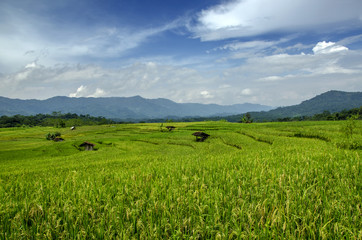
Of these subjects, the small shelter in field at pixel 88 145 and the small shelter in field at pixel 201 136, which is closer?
the small shelter in field at pixel 201 136

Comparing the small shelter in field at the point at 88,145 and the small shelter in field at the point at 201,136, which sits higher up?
the small shelter in field at the point at 201,136

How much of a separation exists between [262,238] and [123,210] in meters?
2.12

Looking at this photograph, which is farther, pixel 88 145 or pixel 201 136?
pixel 88 145

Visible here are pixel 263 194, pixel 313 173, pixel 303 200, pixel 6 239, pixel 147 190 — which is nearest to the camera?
pixel 6 239

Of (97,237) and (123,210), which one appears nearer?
(97,237)

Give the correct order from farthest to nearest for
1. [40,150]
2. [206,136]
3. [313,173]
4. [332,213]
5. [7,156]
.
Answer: [206,136] → [40,150] → [7,156] → [313,173] → [332,213]

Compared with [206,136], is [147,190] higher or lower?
higher

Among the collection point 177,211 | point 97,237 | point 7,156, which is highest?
point 177,211

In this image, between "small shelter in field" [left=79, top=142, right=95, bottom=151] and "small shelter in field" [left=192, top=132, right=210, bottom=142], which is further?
"small shelter in field" [left=79, top=142, right=95, bottom=151]

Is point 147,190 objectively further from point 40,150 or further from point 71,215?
point 40,150

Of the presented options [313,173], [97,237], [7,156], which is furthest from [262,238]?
[7,156]

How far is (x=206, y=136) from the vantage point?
141 ft

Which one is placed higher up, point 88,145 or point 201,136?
point 201,136

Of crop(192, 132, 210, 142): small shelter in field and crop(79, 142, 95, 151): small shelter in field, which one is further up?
crop(192, 132, 210, 142): small shelter in field
